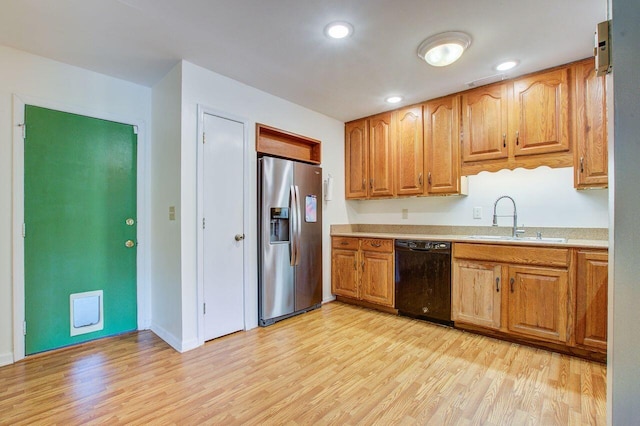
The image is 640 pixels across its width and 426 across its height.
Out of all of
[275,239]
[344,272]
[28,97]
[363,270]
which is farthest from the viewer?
[344,272]

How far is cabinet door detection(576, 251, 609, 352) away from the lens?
2.17 meters

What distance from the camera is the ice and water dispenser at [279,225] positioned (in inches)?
123

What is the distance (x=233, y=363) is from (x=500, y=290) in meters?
2.34

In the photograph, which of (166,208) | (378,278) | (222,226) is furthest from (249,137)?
(378,278)

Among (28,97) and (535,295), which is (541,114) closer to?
(535,295)

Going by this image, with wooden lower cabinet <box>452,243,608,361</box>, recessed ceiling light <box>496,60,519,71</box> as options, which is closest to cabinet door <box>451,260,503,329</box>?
wooden lower cabinet <box>452,243,608,361</box>

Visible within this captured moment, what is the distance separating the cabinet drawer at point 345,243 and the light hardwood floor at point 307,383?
1.18 meters

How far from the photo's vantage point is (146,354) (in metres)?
2.41

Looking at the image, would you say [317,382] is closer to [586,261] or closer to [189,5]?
[586,261]

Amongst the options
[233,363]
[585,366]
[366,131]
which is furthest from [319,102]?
[585,366]

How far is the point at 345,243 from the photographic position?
375 centimetres

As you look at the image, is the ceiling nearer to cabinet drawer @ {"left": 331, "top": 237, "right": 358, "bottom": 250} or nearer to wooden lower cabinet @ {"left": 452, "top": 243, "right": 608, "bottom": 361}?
wooden lower cabinet @ {"left": 452, "top": 243, "right": 608, "bottom": 361}

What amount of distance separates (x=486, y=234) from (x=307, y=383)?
7.94ft

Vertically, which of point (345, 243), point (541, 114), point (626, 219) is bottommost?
point (345, 243)
